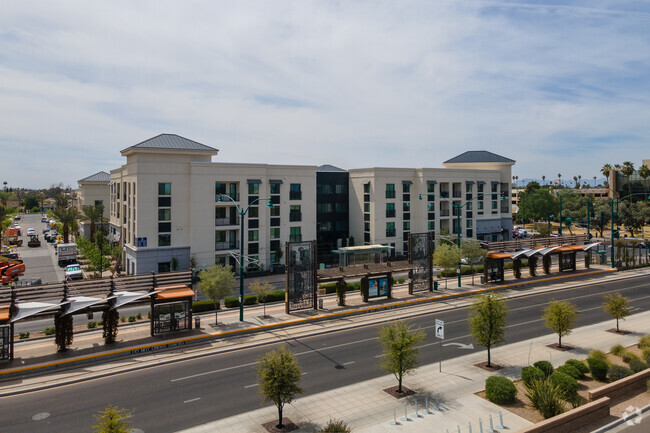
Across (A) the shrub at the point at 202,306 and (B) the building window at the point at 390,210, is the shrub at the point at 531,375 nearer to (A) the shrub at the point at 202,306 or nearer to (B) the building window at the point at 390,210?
(A) the shrub at the point at 202,306

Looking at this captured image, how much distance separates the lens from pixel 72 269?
51.5m

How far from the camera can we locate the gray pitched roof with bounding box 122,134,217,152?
49109mm

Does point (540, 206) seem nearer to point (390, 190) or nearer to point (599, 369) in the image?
point (390, 190)

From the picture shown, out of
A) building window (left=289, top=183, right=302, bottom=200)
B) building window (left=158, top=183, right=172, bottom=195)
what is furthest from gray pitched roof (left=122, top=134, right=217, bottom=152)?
building window (left=289, top=183, right=302, bottom=200)

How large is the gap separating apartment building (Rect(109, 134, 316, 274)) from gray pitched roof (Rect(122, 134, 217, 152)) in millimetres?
108

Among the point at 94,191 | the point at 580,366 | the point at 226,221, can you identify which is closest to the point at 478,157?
the point at 226,221

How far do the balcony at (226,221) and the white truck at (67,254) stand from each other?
26.0 metres

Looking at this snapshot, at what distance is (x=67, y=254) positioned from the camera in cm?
6197

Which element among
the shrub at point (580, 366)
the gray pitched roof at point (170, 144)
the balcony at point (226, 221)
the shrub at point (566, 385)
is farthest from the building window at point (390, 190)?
the shrub at point (566, 385)

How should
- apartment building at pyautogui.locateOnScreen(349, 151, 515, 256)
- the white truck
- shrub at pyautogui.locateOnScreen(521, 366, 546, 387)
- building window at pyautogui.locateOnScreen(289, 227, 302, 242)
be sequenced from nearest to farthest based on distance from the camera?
shrub at pyautogui.locateOnScreen(521, 366, 546, 387)
building window at pyautogui.locateOnScreen(289, 227, 302, 242)
the white truck
apartment building at pyautogui.locateOnScreen(349, 151, 515, 256)

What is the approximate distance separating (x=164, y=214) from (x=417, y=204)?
37.4 metres

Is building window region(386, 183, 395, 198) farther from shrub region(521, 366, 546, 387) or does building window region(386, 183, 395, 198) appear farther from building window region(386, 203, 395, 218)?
shrub region(521, 366, 546, 387)

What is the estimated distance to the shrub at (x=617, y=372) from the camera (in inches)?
734

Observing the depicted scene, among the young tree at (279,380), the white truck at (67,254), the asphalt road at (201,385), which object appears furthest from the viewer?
the white truck at (67,254)
